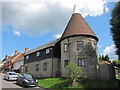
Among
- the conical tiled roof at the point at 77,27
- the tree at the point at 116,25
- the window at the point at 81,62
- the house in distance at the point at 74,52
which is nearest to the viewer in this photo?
the tree at the point at 116,25

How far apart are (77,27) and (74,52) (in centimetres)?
473

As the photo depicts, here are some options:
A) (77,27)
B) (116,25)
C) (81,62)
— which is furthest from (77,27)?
(116,25)

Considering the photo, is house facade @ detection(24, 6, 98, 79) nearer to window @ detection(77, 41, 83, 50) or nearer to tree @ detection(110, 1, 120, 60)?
window @ detection(77, 41, 83, 50)

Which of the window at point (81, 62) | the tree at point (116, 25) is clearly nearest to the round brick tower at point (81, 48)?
the window at point (81, 62)

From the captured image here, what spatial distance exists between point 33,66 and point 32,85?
53.7ft

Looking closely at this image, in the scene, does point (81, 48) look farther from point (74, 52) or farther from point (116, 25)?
point (116, 25)

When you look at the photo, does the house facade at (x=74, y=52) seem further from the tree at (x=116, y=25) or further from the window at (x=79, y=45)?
the tree at (x=116, y=25)

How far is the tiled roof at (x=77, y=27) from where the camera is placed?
24.3 metres

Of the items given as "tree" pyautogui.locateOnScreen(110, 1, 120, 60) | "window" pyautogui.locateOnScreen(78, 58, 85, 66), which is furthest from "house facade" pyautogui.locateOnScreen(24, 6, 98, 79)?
"tree" pyautogui.locateOnScreen(110, 1, 120, 60)

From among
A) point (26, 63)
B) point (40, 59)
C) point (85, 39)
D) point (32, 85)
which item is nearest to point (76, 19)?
point (85, 39)

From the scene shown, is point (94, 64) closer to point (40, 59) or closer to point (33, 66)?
point (40, 59)

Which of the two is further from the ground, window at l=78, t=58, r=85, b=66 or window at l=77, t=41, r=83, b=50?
window at l=77, t=41, r=83, b=50

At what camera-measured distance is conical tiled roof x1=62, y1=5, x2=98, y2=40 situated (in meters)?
24.3

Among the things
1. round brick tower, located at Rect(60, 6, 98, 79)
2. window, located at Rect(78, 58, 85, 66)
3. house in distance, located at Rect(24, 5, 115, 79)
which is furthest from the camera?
Answer: window, located at Rect(78, 58, 85, 66)
